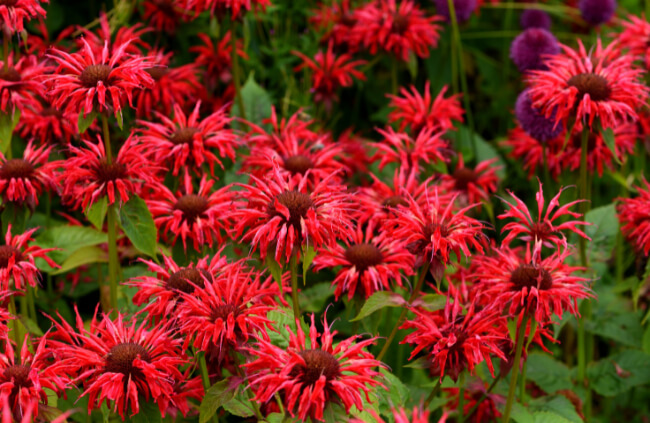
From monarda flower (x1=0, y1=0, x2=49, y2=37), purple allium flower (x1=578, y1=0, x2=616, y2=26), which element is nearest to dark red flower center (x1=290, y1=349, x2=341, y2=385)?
monarda flower (x1=0, y1=0, x2=49, y2=37)

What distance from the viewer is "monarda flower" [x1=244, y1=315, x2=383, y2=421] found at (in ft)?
3.89

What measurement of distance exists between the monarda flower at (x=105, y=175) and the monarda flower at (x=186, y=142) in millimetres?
135

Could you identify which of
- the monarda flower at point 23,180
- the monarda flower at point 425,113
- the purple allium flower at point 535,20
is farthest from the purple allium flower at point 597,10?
the monarda flower at point 23,180

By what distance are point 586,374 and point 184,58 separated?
177 cm

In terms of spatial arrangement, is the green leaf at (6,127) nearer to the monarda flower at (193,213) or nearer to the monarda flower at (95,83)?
the monarda flower at (95,83)

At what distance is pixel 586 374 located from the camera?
224cm

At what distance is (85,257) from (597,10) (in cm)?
210

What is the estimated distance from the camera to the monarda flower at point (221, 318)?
1354 mm

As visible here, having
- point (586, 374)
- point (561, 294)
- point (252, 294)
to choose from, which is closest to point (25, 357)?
point (252, 294)

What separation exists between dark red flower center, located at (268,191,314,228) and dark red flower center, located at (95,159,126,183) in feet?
1.47

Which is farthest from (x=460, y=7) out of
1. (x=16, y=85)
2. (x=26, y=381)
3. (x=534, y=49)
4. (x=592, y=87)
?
(x=26, y=381)

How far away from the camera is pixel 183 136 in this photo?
196 cm

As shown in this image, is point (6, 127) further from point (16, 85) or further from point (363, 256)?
point (363, 256)

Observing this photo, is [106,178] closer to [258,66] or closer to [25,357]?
[25,357]
